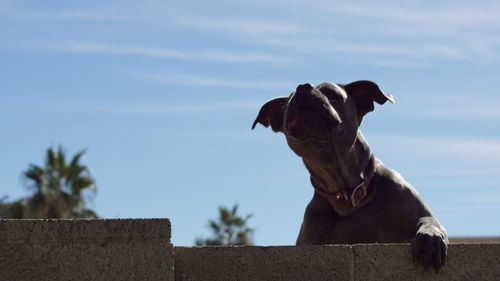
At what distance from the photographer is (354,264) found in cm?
621

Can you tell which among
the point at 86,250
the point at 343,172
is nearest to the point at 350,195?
the point at 343,172

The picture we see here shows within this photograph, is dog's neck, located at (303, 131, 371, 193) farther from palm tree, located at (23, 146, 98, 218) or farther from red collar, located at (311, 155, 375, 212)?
palm tree, located at (23, 146, 98, 218)

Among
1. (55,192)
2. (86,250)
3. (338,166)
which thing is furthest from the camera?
(55,192)

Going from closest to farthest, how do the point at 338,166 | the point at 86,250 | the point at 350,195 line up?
the point at 86,250 → the point at 338,166 → the point at 350,195

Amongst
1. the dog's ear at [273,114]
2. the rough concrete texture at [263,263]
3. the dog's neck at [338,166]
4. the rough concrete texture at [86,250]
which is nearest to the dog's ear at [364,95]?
the dog's neck at [338,166]

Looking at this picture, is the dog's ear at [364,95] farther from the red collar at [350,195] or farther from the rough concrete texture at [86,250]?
the rough concrete texture at [86,250]

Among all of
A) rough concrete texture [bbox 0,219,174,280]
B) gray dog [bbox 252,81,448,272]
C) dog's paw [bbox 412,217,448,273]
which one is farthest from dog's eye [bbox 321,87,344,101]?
rough concrete texture [bbox 0,219,174,280]

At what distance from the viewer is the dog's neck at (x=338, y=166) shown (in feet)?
25.8

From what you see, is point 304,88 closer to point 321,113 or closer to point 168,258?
point 321,113

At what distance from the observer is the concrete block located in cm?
624

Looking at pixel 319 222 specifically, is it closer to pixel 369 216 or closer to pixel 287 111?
pixel 369 216

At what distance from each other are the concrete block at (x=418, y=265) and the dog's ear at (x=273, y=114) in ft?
7.14

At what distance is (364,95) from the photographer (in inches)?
328

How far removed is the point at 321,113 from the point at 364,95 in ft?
2.68
